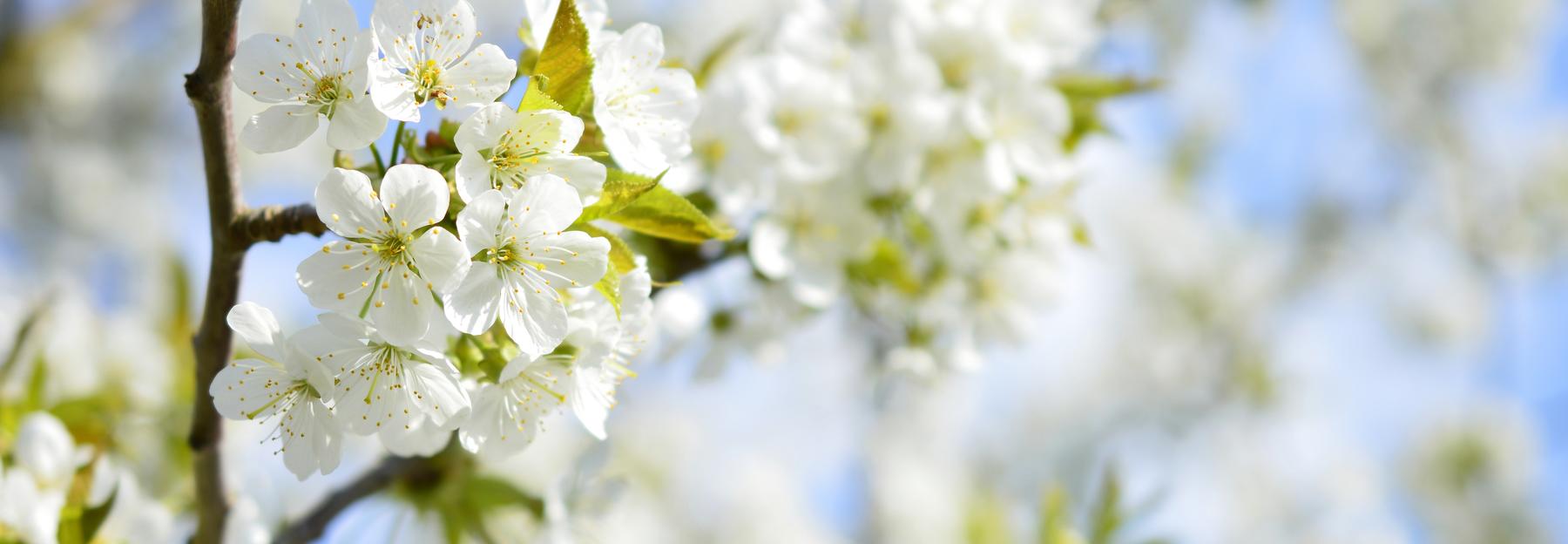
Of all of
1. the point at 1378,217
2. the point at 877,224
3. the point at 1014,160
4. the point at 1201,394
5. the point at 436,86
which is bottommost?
the point at 436,86

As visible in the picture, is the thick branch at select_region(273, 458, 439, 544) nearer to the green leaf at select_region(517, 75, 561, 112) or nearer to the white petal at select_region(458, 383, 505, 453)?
the white petal at select_region(458, 383, 505, 453)

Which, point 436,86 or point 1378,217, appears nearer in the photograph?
point 436,86

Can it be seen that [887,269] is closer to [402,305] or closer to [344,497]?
[344,497]

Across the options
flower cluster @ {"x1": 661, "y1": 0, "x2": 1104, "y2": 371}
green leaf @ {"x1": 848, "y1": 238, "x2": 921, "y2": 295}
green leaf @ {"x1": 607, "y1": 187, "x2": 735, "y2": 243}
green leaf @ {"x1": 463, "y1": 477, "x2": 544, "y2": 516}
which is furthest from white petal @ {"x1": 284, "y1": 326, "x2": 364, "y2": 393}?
green leaf @ {"x1": 848, "y1": 238, "x2": 921, "y2": 295}

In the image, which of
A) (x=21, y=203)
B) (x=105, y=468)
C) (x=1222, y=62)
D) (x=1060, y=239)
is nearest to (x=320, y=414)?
(x=105, y=468)

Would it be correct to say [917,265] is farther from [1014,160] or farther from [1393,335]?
[1393,335]

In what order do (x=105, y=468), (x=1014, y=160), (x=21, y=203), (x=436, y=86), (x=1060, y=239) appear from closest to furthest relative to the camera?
(x=436, y=86), (x=105, y=468), (x=1014, y=160), (x=1060, y=239), (x=21, y=203)

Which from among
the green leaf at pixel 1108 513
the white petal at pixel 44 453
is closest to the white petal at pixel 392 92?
the white petal at pixel 44 453
